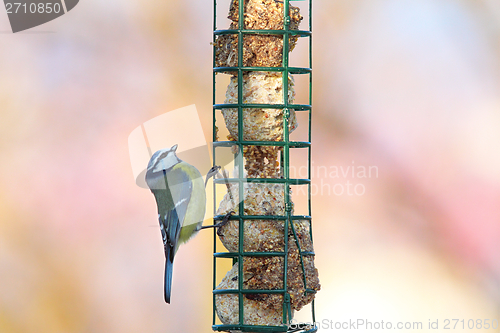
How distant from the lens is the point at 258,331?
4.25m

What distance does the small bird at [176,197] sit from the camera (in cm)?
476

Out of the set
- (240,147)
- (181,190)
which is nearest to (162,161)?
(181,190)

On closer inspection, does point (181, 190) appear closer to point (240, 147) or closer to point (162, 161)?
point (162, 161)

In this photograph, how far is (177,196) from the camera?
482 cm

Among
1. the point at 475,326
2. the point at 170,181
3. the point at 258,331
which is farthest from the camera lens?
the point at 475,326

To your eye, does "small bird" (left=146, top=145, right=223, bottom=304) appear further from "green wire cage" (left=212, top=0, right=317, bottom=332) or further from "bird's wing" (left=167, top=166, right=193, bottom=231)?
"green wire cage" (left=212, top=0, right=317, bottom=332)

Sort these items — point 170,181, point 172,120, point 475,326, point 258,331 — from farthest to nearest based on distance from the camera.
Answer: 1. point 475,326
2. point 172,120
3. point 170,181
4. point 258,331

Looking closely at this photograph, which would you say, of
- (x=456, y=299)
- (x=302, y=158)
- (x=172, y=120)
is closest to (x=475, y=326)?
(x=456, y=299)

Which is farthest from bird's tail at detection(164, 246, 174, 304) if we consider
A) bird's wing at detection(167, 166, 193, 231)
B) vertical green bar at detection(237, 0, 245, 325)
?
vertical green bar at detection(237, 0, 245, 325)

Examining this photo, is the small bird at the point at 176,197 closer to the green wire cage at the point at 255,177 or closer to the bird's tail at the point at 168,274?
the bird's tail at the point at 168,274

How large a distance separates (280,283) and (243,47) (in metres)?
1.64

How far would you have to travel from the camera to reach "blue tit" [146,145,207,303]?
4785mm

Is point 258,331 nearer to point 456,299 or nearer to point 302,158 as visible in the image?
point 302,158

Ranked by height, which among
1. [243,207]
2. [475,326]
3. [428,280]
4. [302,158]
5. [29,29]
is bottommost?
[475,326]
